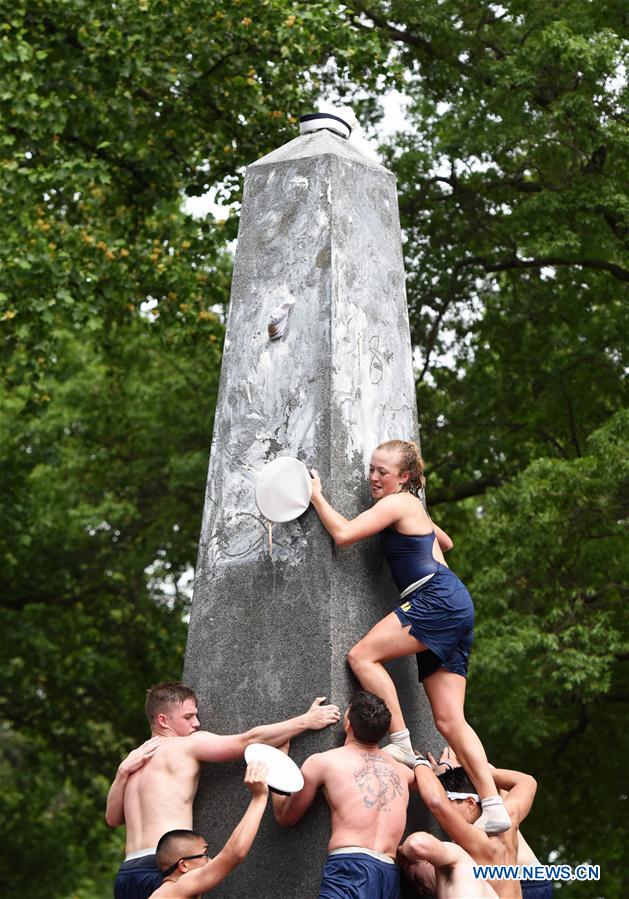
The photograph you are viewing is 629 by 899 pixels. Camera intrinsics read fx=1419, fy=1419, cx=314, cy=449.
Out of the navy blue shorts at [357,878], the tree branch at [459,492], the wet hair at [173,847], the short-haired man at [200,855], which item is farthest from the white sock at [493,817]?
the tree branch at [459,492]

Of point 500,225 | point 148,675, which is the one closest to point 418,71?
point 500,225

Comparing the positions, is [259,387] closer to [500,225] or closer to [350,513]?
[350,513]

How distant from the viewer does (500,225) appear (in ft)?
48.7

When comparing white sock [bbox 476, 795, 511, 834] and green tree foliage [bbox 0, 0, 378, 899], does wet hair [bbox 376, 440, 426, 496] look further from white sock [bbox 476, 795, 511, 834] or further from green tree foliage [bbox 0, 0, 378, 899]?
green tree foliage [bbox 0, 0, 378, 899]

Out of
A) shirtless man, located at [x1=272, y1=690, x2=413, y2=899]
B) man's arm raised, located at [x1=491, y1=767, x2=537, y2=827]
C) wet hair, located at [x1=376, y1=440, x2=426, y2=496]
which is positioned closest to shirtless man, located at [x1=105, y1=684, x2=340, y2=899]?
shirtless man, located at [x1=272, y1=690, x2=413, y2=899]

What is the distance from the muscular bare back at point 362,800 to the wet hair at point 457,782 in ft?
1.25

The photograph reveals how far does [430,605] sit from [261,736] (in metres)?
0.92

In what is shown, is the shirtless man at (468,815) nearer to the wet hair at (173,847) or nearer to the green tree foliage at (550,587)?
the wet hair at (173,847)

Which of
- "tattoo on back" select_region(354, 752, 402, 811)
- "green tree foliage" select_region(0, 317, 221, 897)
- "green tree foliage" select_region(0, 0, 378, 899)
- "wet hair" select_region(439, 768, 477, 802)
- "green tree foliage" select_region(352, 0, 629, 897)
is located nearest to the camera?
"tattoo on back" select_region(354, 752, 402, 811)

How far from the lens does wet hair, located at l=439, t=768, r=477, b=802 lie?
6.16m

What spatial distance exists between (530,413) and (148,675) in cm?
633

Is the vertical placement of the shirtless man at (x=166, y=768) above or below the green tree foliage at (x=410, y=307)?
below

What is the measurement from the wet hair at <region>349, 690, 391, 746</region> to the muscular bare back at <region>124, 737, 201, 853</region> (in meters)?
0.80

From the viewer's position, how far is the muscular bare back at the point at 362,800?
225 inches
